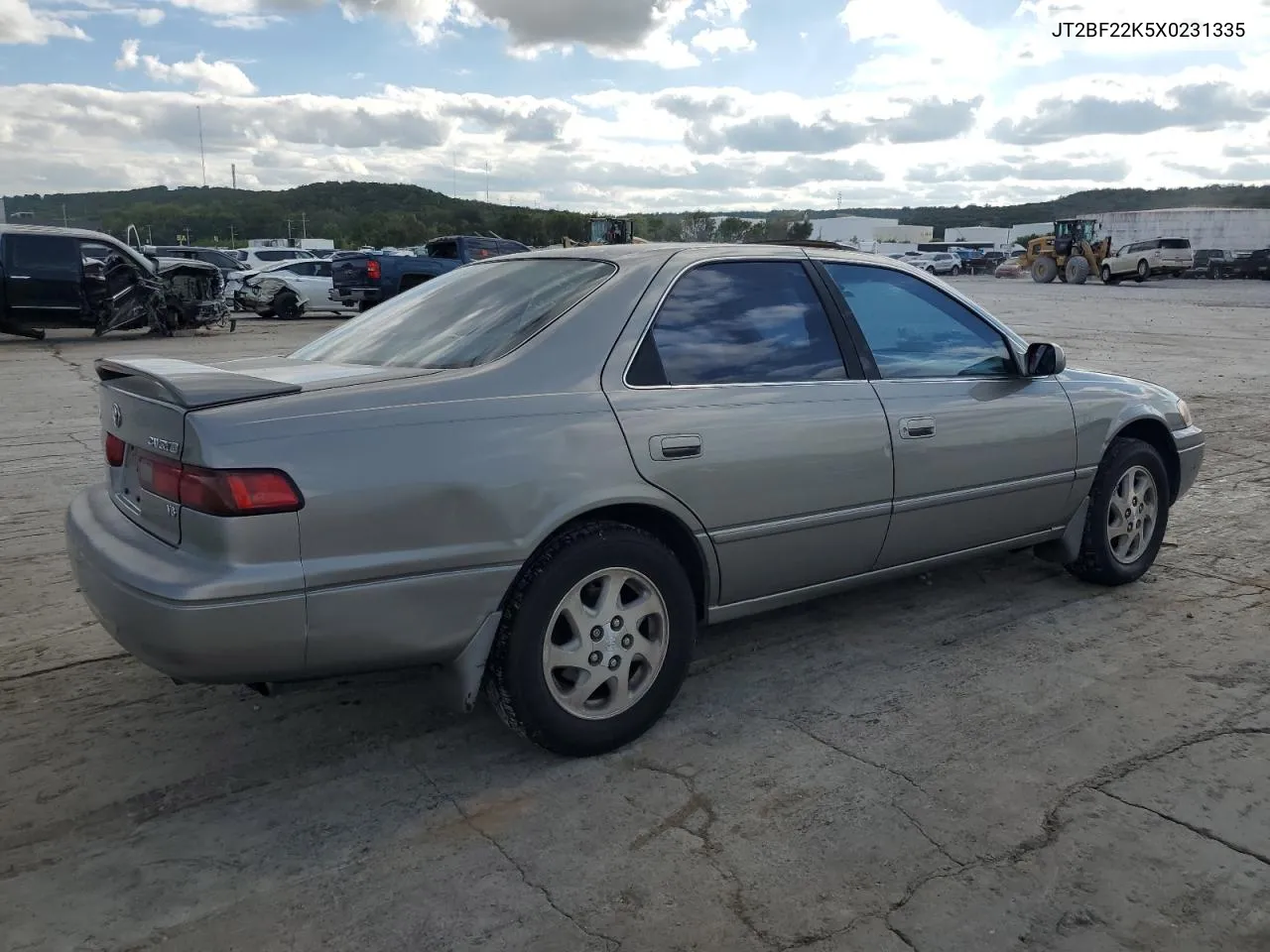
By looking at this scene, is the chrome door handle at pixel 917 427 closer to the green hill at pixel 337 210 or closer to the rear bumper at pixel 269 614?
the rear bumper at pixel 269 614

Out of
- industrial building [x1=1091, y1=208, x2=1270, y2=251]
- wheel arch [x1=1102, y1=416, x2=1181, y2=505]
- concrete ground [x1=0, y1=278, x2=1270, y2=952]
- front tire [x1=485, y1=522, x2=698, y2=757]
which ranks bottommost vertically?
concrete ground [x1=0, y1=278, x2=1270, y2=952]

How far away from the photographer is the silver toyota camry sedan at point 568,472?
2.72 metres

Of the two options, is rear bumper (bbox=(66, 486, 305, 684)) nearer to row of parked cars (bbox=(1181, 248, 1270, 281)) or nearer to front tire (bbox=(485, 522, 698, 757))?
front tire (bbox=(485, 522, 698, 757))

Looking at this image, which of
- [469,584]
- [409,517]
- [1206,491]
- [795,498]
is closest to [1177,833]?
[795,498]

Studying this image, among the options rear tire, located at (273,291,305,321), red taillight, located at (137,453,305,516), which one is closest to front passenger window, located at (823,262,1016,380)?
red taillight, located at (137,453,305,516)

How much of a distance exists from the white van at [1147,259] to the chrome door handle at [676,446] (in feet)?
137

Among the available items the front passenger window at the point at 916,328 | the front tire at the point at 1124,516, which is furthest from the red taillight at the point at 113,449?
the front tire at the point at 1124,516

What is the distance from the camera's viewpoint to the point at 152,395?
297cm

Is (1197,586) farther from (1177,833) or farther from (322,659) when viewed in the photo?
(322,659)

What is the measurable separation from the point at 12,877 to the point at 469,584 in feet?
4.48

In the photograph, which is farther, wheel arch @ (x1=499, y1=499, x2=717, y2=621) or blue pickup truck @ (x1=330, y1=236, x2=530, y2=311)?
blue pickup truck @ (x1=330, y1=236, x2=530, y2=311)

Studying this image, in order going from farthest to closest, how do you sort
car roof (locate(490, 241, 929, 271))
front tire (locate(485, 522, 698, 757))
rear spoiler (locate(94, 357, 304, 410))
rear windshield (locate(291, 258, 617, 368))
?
car roof (locate(490, 241, 929, 271))
rear windshield (locate(291, 258, 617, 368))
front tire (locate(485, 522, 698, 757))
rear spoiler (locate(94, 357, 304, 410))

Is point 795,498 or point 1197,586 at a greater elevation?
point 795,498

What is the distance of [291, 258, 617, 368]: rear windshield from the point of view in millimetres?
3361
